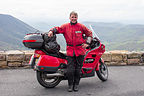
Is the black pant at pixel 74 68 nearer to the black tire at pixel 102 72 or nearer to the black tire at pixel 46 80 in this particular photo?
the black tire at pixel 46 80

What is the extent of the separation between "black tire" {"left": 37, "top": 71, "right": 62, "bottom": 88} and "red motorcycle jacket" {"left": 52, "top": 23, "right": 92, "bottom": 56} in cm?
70

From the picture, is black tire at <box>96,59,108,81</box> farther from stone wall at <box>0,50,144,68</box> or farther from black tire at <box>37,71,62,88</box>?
stone wall at <box>0,50,144,68</box>

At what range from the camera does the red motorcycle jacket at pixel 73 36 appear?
161 inches

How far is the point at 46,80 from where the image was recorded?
4449 millimetres

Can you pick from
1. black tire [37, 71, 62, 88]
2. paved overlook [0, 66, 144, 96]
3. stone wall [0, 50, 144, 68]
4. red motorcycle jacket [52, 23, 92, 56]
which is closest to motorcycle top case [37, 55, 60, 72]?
black tire [37, 71, 62, 88]

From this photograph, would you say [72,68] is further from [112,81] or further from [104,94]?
[112,81]

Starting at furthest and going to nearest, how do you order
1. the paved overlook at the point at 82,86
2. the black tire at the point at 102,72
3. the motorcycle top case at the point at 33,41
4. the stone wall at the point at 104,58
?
the stone wall at the point at 104,58
the black tire at the point at 102,72
the paved overlook at the point at 82,86
the motorcycle top case at the point at 33,41

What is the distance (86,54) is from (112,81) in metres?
1.20

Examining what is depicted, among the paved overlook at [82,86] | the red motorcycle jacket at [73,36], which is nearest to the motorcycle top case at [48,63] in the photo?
the red motorcycle jacket at [73,36]

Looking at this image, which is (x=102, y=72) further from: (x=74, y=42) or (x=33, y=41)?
(x=33, y=41)

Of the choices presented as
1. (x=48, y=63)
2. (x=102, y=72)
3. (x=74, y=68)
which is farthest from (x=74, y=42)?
(x=102, y=72)

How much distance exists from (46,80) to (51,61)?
57cm

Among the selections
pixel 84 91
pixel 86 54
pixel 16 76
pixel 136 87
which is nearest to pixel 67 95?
pixel 84 91

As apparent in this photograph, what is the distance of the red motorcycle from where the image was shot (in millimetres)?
4043
